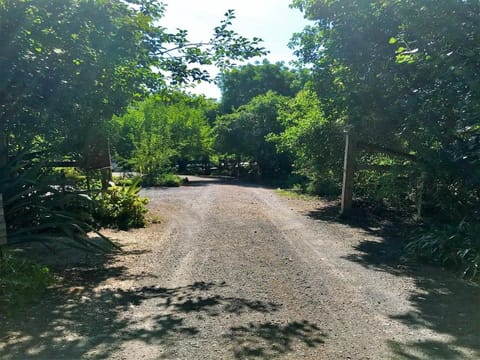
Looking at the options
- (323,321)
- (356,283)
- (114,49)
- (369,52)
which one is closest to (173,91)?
(114,49)

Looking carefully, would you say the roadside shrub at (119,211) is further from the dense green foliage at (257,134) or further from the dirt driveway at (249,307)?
the dense green foliage at (257,134)

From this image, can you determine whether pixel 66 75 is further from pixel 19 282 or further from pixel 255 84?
pixel 255 84

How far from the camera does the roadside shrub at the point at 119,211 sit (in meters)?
10.1

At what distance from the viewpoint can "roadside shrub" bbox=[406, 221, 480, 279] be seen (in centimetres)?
629

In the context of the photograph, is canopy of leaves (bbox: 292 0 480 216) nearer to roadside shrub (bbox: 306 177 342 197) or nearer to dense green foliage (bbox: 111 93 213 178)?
roadside shrub (bbox: 306 177 342 197)

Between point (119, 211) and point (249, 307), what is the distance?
6296 mm

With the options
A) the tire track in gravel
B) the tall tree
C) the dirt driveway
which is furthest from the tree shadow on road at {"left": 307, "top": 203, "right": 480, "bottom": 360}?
the tall tree

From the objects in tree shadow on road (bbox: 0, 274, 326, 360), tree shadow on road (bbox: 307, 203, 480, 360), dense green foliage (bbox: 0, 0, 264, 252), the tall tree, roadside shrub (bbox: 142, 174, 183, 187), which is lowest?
tree shadow on road (bbox: 0, 274, 326, 360)

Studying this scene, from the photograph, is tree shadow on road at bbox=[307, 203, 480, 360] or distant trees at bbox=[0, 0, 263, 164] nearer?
tree shadow on road at bbox=[307, 203, 480, 360]

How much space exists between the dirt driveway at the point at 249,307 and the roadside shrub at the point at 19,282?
8.7 inches

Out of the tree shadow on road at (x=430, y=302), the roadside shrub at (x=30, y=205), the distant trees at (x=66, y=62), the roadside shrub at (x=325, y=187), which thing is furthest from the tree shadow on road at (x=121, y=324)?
the roadside shrub at (x=325, y=187)

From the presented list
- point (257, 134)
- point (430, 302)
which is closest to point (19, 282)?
point (430, 302)

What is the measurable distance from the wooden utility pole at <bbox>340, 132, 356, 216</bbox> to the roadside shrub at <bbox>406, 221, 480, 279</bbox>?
13.5 feet

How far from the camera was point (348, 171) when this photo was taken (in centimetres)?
1189
